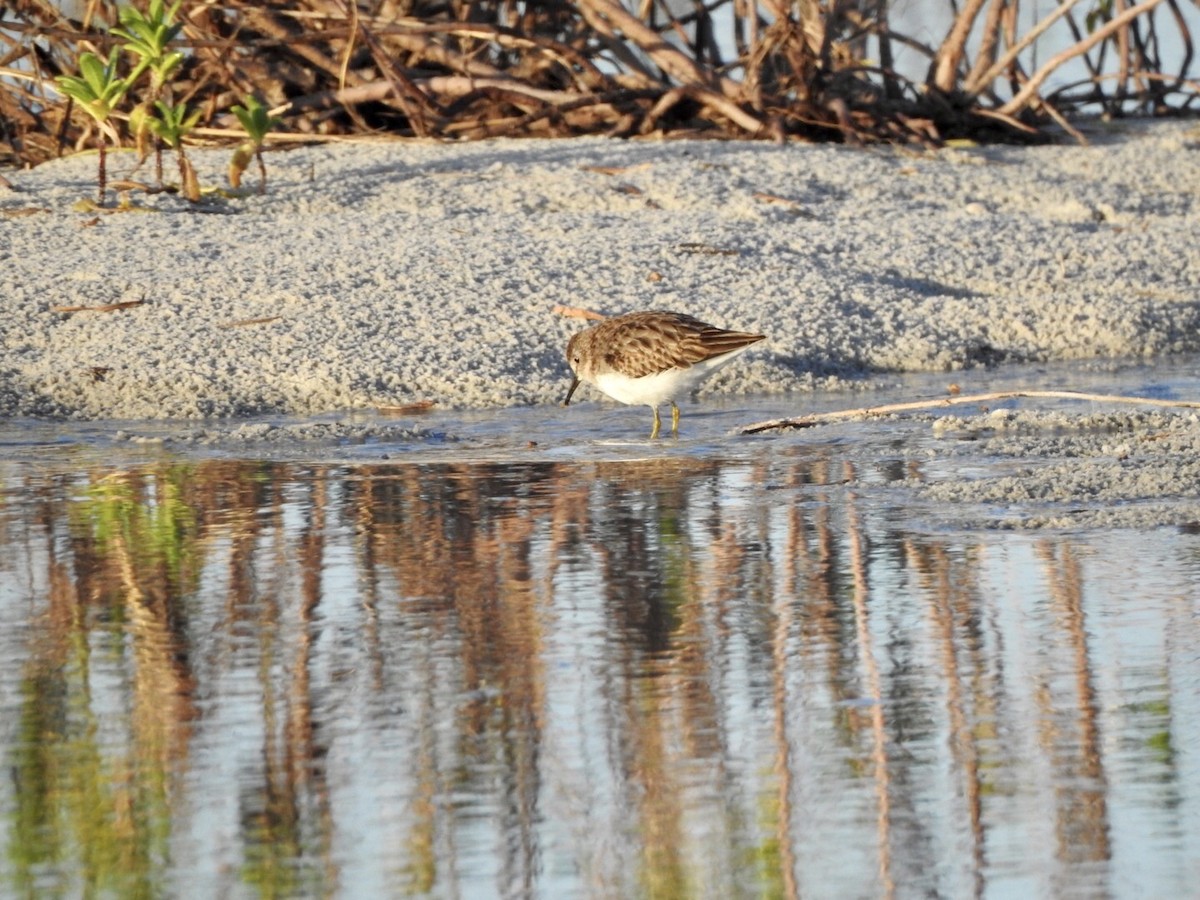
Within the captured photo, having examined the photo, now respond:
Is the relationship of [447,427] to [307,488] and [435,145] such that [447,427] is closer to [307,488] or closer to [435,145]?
[307,488]

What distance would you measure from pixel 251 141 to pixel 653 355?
4.12 metres

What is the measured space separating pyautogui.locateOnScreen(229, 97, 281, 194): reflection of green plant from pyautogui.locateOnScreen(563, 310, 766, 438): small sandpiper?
3.30 m

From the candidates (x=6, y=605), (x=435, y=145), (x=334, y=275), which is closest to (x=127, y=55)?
(x=435, y=145)

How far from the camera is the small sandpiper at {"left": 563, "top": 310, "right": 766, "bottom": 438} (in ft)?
27.6

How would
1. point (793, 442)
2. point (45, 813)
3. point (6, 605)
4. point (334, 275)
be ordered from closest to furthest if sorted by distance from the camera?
point (45, 813) < point (6, 605) < point (793, 442) < point (334, 275)

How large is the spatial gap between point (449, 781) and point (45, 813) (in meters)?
0.72

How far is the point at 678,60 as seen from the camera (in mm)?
13609

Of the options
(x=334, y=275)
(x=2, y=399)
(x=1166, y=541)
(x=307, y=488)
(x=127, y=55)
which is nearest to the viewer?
(x=1166, y=541)

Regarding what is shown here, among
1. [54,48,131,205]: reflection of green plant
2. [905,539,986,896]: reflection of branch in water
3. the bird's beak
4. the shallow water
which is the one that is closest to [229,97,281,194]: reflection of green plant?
[54,48,131,205]: reflection of green plant

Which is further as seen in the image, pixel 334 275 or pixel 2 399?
pixel 334 275

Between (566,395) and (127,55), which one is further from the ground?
(127,55)

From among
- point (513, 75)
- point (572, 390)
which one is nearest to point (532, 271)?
point (572, 390)

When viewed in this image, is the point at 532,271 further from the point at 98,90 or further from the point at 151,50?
the point at 98,90

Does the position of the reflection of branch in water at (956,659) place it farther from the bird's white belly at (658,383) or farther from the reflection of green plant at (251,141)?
the reflection of green plant at (251,141)
